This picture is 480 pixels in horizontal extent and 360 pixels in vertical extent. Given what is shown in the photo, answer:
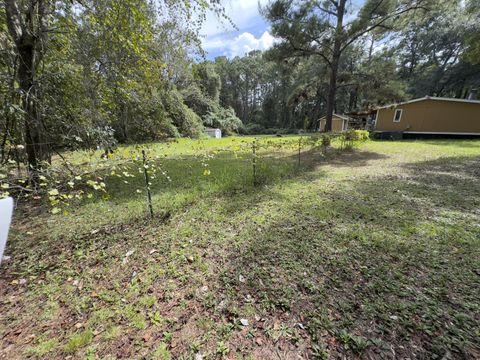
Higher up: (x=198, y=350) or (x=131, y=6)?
(x=131, y=6)

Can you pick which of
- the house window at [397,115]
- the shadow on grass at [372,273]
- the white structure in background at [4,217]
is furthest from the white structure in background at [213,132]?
the white structure in background at [4,217]

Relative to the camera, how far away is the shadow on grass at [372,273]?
1.62 m

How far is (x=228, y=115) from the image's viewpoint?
30.5 metres

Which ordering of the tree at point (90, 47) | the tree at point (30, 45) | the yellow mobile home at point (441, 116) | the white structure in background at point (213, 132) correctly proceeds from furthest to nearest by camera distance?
the white structure in background at point (213, 132)
the yellow mobile home at point (441, 116)
the tree at point (30, 45)
the tree at point (90, 47)

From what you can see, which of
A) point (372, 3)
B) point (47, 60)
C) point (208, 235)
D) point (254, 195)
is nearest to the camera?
point (208, 235)

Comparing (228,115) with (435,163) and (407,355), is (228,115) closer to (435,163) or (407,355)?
(435,163)

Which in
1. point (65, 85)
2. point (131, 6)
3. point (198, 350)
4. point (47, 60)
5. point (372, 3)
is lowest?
point (198, 350)

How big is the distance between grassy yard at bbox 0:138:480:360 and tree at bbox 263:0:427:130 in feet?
30.1

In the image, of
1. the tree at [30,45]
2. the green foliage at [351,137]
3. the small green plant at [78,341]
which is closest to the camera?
the small green plant at [78,341]

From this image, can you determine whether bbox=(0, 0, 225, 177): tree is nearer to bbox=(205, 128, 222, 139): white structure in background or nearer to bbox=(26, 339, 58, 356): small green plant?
bbox=(26, 339, 58, 356): small green plant

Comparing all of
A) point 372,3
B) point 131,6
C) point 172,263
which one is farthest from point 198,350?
point 372,3

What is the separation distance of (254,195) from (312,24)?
9669mm

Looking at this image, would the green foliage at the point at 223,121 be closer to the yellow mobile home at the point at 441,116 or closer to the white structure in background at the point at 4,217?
the yellow mobile home at the point at 441,116

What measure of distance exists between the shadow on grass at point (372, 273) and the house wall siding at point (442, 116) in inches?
585
